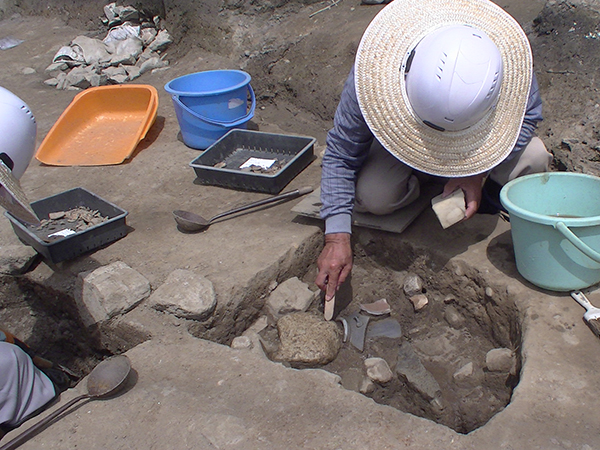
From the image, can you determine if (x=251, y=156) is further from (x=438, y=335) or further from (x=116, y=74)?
(x=116, y=74)

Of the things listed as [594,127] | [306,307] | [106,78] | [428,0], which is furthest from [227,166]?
[106,78]

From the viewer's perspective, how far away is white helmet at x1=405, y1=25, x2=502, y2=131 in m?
1.75

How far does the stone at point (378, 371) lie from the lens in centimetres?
214

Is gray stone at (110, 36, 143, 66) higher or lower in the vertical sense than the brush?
higher

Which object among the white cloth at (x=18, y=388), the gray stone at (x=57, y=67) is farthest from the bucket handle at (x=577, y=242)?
the gray stone at (x=57, y=67)

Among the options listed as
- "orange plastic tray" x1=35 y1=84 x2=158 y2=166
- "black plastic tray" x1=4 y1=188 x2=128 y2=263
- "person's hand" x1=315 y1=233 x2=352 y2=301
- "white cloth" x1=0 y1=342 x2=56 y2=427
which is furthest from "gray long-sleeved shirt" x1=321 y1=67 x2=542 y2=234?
"orange plastic tray" x1=35 y1=84 x2=158 y2=166

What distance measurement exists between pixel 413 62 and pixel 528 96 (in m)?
0.63

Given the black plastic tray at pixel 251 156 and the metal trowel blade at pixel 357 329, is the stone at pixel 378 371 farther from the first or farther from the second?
the black plastic tray at pixel 251 156

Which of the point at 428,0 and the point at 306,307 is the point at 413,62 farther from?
the point at 306,307

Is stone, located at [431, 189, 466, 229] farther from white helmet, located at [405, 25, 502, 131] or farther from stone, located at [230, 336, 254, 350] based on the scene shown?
stone, located at [230, 336, 254, 350]

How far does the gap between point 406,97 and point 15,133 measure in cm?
135

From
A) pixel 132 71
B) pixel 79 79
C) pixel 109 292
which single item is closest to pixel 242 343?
pixel 109 292

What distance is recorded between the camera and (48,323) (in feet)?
9.21

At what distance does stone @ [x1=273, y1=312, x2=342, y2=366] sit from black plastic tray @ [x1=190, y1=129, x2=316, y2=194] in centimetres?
110
